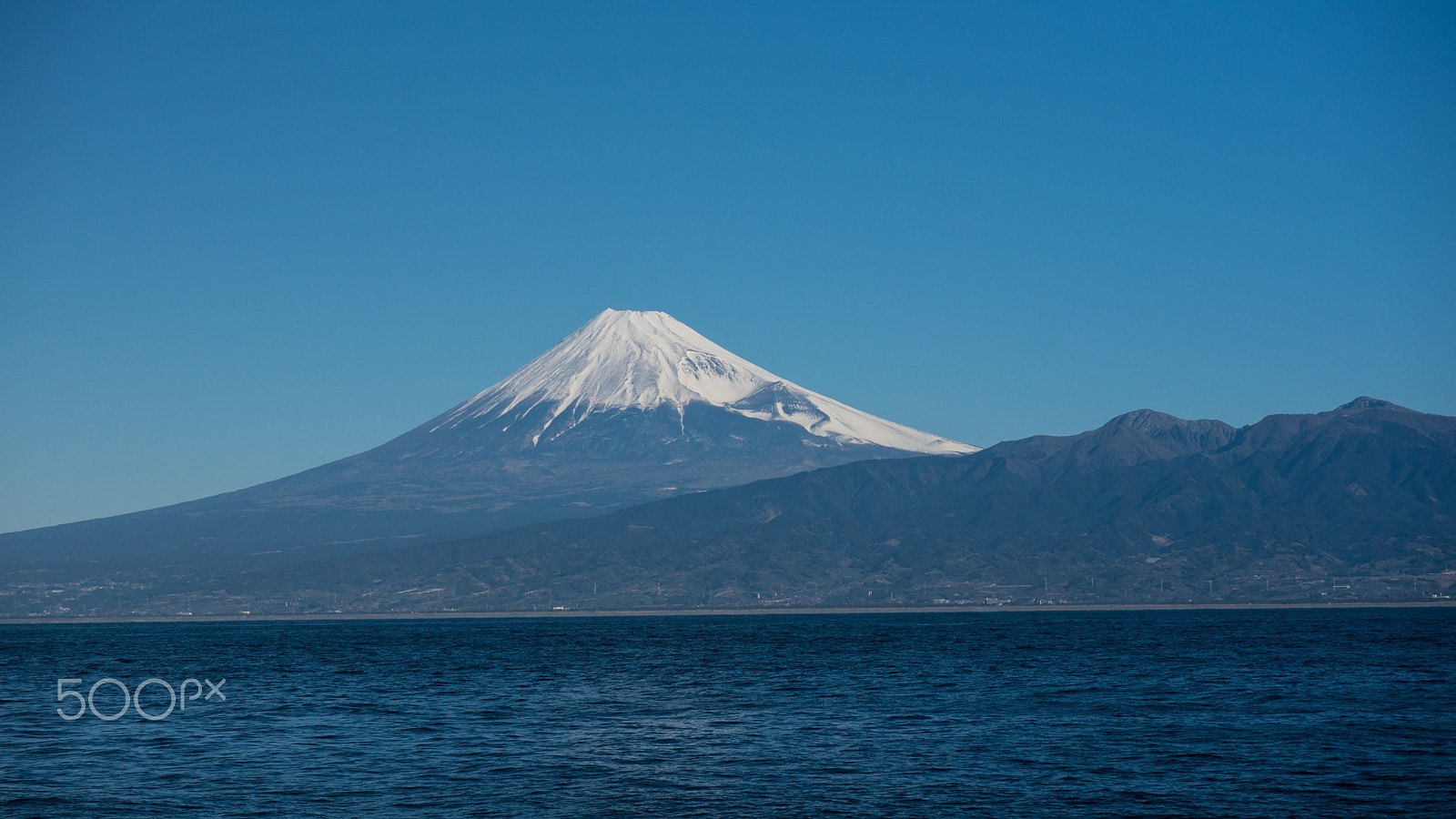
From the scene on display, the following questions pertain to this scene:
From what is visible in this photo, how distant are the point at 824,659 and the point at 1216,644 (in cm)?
4631

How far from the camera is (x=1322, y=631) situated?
169375 mm

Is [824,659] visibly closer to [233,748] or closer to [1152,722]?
[1152,722]

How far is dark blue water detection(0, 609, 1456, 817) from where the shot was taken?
141 feet

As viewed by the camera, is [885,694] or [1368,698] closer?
[1368,698]

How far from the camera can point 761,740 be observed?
58062 millimetres

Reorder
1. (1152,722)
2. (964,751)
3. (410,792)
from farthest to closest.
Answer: (1152,722)
(964,751)
(410,792)

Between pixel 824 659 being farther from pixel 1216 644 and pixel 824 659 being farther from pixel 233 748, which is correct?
pixel 233 748

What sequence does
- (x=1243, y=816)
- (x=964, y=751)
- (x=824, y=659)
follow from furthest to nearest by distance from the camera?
(x=824, y=659)
(x=964, y=751)
(x=1243, y=816)

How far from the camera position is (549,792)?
146 ft

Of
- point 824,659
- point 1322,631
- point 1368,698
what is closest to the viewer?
point 1368,698

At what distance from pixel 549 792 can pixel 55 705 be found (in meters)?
42.8

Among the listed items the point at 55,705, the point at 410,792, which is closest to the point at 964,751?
the point at 410,792

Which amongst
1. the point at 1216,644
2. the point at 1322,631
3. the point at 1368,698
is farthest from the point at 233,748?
the point at 1322,631

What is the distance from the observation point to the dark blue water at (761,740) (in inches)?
1692
